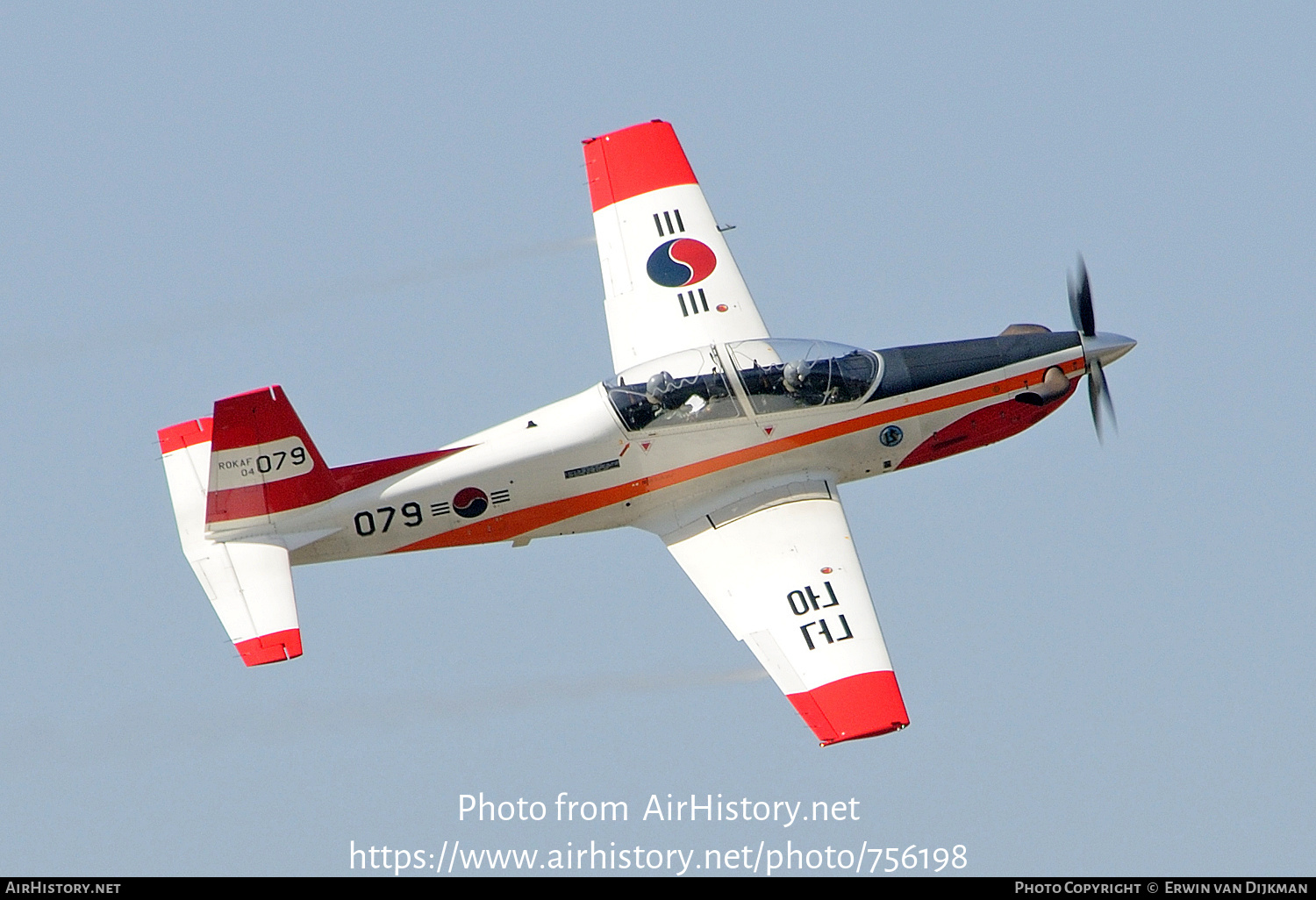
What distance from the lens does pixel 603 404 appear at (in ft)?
74.9

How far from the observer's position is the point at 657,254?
25812 millimetres

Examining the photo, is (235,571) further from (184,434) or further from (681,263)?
(681,263)

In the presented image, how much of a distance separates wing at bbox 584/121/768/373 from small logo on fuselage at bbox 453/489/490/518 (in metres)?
2.90

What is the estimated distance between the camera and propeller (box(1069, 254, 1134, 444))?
79.0 ft

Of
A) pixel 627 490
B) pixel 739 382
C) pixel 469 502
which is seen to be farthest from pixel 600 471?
pixel 739 382

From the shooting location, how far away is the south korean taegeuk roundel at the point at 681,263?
2549 centimetres

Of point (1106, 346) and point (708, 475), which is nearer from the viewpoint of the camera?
point (708, 475)

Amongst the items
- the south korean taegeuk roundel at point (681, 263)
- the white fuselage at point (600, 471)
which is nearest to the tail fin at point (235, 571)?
the white fuselage at point (600, 471)

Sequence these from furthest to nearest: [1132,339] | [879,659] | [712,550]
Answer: [1132,339] → [712,550] → [879,659]

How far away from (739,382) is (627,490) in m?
1.75

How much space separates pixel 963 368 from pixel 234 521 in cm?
844

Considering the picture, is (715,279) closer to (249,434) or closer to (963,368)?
(963,368)

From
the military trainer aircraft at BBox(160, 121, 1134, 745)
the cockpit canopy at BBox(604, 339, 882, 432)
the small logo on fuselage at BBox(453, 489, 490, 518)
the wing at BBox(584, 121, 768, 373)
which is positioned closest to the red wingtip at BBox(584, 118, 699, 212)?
the wing at BBox(584, 121, 768, 373)

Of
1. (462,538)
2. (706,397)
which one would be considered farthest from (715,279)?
(462,538)
